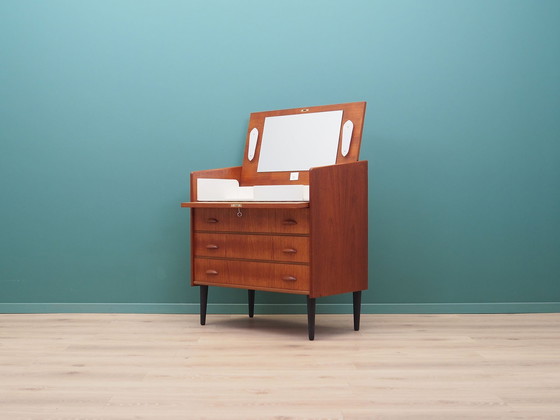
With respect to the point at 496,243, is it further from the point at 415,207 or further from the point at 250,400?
the point at 250,400

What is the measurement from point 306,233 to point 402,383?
0.83 metres

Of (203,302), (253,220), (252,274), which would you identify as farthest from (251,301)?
(253,220)

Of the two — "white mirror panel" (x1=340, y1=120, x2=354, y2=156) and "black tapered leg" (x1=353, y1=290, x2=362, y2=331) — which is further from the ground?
"white mirror panel" (x1=340, y1=120, x2=354, y2=156)

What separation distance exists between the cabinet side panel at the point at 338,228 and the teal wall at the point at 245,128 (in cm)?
41

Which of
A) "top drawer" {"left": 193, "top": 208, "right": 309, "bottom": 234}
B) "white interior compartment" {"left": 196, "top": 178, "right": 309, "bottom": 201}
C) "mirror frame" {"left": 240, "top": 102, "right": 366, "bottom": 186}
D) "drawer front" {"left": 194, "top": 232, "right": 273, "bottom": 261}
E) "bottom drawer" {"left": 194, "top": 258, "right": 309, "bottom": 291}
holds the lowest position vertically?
"bottom drawer" {"left": 194, "top": 258, "right": 309, "bottom": 291}

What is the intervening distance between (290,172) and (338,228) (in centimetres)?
44

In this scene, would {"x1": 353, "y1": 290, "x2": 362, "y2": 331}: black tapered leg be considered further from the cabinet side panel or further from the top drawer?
the top drawer

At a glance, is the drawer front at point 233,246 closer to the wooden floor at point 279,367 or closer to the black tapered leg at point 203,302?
the black tapered leg at point 203,302

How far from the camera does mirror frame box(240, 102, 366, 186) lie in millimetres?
2842

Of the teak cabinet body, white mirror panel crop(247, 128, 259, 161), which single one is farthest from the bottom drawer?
white mirror panel crop(247, 128, 259, 161)

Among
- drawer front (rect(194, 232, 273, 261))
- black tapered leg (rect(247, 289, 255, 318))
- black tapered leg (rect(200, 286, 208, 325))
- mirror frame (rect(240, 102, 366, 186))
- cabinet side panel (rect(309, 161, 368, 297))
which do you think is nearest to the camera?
cabinet side panel (rect(309, 161, 368, 297))

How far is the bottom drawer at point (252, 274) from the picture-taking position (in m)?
2.65

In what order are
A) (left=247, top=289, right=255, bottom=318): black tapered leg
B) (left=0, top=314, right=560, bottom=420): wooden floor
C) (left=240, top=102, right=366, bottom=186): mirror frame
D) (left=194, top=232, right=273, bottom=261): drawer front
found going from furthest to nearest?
(left=247, top=289, right=255, bottom=318): black tapered leg → (left=240, top=102, right=366, bottom=186): mirror frame → (left=194, top=232, right=273, bottom=261): drawer front → (left=0, top=314, right=560, bottom=420): wooden floor

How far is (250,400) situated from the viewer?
182 centimetres
